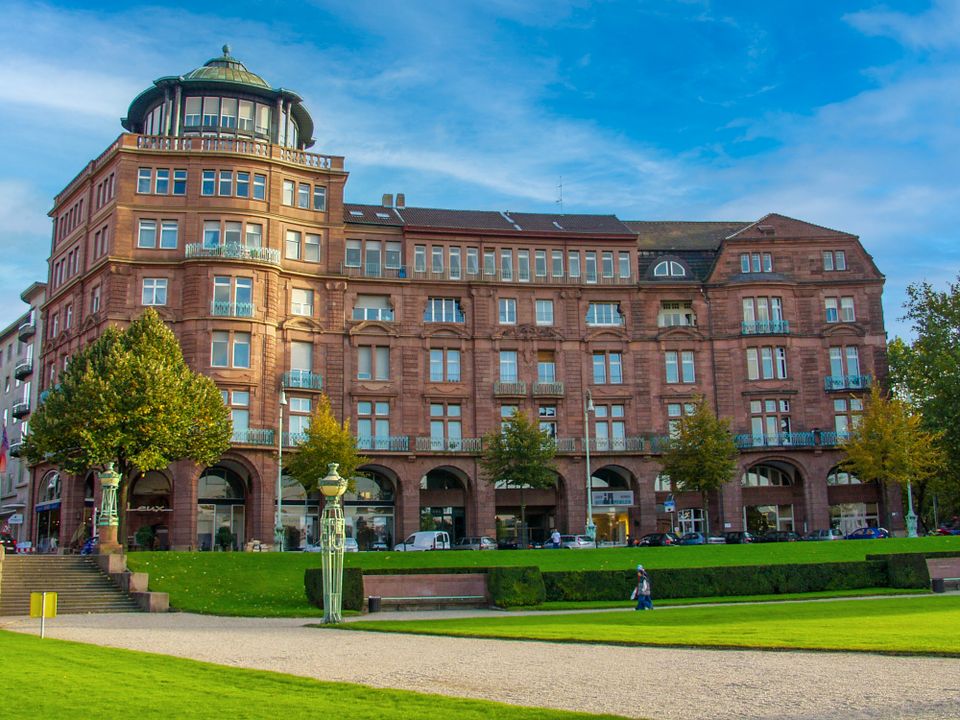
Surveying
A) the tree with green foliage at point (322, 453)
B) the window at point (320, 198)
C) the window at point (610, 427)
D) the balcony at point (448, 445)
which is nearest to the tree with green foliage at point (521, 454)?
the balcony at point (448, 445)

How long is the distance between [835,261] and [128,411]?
48.5 meters

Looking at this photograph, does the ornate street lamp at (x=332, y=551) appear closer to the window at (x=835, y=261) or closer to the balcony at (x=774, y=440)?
the balcony at (x=774, y=440)

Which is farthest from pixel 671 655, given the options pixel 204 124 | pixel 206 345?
pixel 204 124

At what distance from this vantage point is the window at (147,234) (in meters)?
58.5

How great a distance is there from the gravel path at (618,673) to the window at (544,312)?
44.3 meters

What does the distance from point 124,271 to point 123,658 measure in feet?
142

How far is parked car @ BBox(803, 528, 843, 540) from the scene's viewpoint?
60.1m

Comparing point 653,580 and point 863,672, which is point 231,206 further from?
point 863,672

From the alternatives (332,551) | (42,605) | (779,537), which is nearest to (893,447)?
→ (779,537)

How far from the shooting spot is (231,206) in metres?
59.1

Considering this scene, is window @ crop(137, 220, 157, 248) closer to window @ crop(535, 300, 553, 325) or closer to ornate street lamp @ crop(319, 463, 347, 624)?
window @ crop(535, 300, 553, 325)

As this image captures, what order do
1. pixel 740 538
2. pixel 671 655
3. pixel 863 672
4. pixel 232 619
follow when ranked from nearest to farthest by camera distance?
pixel 863 672 < pixel 671 655 < pixel 232 619 < pixel 740 538

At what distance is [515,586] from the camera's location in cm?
3228

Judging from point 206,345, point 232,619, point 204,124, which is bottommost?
point 232,619
